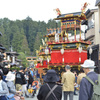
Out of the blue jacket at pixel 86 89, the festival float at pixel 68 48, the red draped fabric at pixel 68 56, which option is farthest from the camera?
the red draped fabric at pixel 68 56

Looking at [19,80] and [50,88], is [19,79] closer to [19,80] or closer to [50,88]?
[19,80]

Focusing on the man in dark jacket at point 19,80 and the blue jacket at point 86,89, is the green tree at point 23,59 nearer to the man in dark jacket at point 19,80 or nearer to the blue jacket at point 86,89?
the man in dark jacket at point 19,80

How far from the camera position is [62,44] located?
27578 millimetres

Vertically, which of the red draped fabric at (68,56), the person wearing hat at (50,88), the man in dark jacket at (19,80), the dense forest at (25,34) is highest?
the dense forest at (25,34)

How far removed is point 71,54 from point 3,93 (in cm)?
2129

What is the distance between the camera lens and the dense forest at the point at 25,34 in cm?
11588

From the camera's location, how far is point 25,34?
5856 inches

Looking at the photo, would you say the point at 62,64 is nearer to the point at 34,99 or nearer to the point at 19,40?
the point at 34,99

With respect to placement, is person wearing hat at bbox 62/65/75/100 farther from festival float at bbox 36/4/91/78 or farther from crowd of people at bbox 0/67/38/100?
festival float at bbox 36/4/91/78

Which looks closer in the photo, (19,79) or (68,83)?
(68,83)

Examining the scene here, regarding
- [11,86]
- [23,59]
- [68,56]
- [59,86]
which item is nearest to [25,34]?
[23,59]

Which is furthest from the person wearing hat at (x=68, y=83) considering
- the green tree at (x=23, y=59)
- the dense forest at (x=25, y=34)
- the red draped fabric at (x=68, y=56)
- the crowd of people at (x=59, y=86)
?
the dense forest at (x=25, y=34)

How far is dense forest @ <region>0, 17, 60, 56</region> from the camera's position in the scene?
380 feet

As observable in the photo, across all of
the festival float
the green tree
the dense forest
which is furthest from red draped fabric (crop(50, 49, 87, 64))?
the dense forest
